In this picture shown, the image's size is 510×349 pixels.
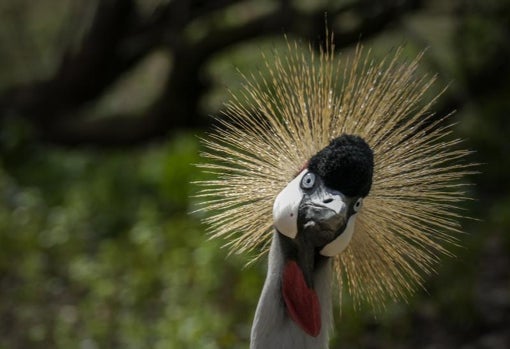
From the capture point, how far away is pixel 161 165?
5277 millimetres

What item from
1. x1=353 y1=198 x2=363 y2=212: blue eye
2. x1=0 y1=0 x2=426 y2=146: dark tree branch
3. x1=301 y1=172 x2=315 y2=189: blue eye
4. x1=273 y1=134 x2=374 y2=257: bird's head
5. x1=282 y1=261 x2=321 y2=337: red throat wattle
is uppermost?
x1=0 y1=0 x2=426 y2=146: dark tree branch

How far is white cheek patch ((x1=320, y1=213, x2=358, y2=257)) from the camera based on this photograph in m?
2.10

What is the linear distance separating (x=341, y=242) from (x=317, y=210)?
0.10m

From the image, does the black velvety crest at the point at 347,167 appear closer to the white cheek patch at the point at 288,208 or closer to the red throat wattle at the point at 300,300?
the white cheek patch at the point at 288,208

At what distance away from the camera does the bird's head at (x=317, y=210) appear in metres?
2.07

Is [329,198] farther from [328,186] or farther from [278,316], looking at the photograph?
[278,316]

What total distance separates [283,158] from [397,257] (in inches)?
12.9

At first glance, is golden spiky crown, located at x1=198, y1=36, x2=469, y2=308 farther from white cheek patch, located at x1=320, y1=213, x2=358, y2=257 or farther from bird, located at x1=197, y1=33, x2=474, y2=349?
white cheek patch, located at x1=320, y1=213, x2=358, y2=257

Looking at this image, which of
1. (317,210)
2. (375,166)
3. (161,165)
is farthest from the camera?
(161,165)

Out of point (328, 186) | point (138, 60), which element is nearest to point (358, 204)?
point (328, 186)

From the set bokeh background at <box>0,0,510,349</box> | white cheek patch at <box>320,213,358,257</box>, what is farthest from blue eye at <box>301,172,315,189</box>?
bokeh background at <box>0,0,510,349</box>

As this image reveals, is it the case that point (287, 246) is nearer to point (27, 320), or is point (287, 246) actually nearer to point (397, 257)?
point (397, 257)

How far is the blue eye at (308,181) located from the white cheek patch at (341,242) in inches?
4.1

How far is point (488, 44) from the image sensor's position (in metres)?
5.16
